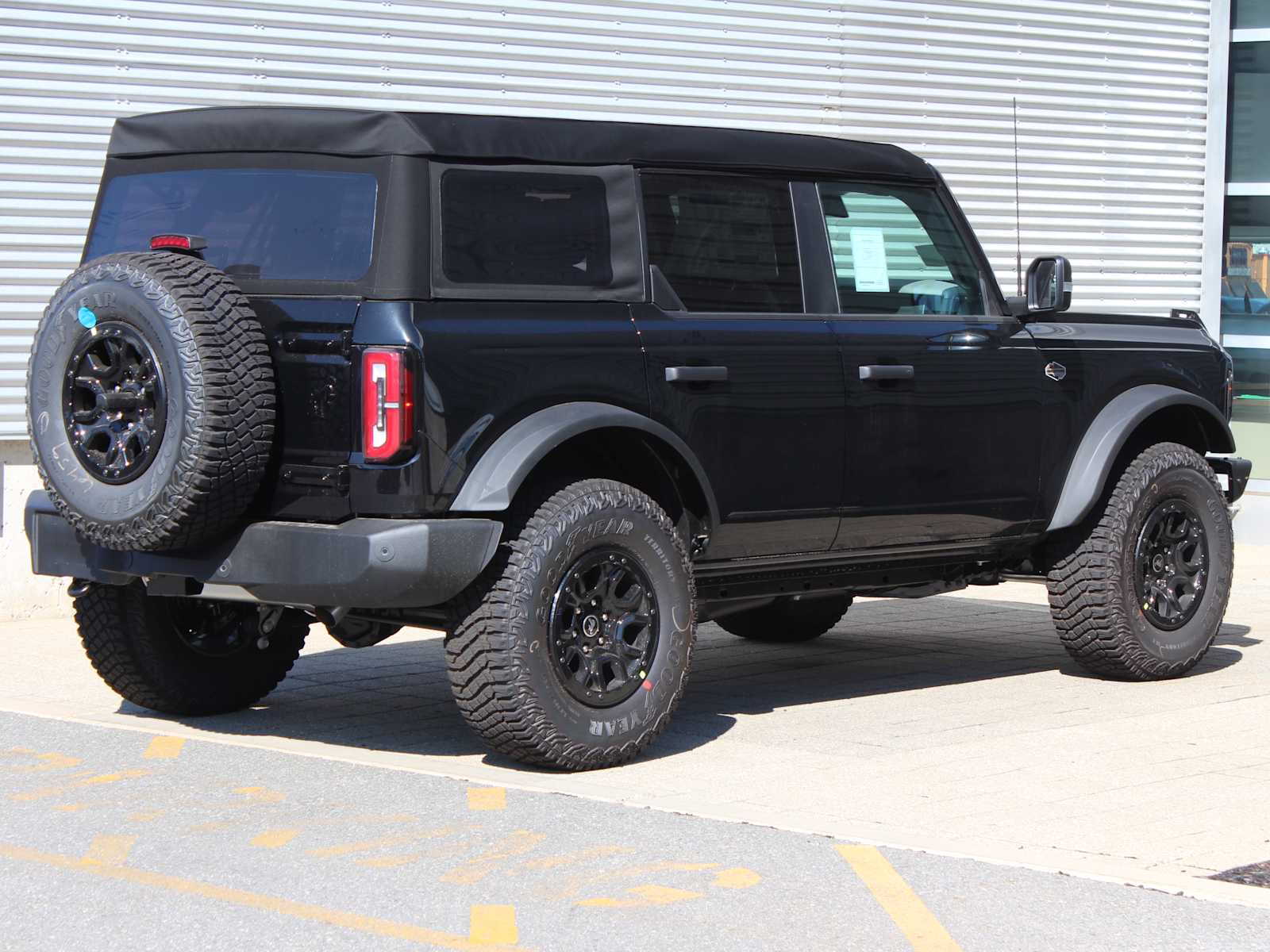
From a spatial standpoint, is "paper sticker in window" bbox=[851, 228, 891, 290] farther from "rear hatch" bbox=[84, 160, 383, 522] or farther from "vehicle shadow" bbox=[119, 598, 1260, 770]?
"rear hatch" bbox=[84, 160, 383, 522]

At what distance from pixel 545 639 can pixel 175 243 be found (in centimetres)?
173

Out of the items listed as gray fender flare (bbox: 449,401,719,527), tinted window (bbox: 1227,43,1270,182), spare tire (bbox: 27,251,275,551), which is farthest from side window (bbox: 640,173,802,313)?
tinted window (bbox: 1227,43,1270,182)

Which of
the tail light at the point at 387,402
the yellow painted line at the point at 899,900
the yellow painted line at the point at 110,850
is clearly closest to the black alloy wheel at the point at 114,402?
the tail light at the point at 387,402

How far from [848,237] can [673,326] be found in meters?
1.01

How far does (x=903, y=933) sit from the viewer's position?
4594mm

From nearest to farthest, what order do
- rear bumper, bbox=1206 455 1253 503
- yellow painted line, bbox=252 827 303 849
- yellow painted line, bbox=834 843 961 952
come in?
yellow painted line, bbox=834 843 961 952 → yellow painted line, bbox=252 827 303 849 → rear bumper, bbox=1206 455 1253 503

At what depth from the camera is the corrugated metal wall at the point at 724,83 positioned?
11383mm

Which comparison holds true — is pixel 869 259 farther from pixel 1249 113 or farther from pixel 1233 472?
pixel 1249 113

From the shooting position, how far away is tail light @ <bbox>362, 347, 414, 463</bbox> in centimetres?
598

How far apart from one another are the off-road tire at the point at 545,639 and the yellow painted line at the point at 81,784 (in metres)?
1.09

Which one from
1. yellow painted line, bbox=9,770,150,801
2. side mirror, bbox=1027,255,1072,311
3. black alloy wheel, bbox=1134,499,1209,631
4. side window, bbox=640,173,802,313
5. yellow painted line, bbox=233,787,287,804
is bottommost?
yellow painted line, bbox=9,770,150,801

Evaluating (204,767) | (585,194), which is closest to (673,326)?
(585,194)

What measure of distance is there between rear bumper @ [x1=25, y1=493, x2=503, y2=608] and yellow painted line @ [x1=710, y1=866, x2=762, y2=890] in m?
1.42

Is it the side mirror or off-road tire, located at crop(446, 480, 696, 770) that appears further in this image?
the side mirror
